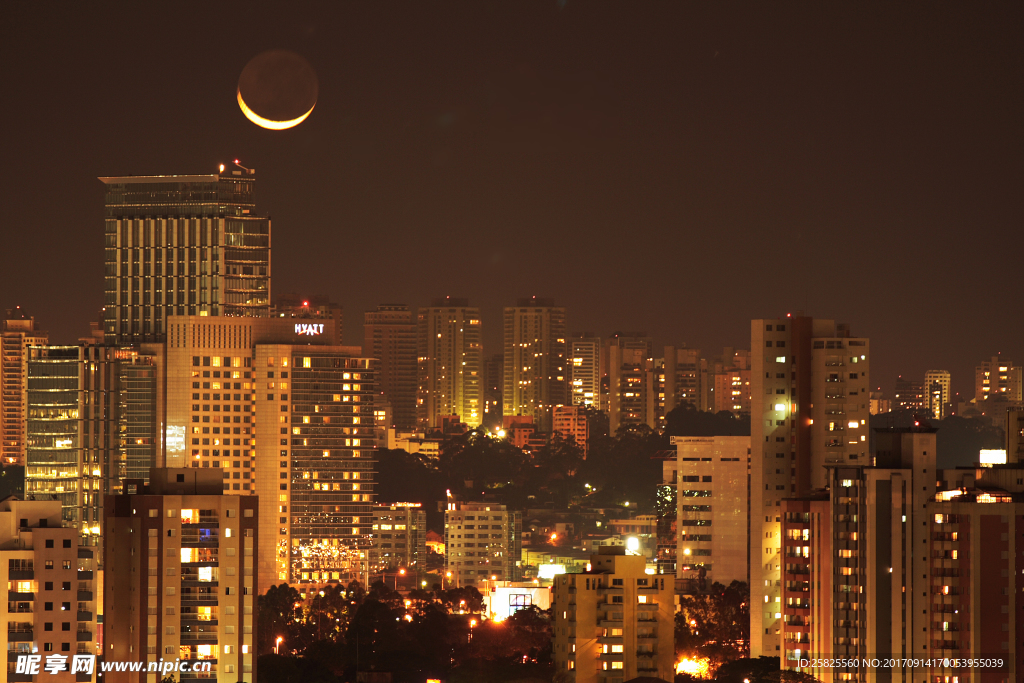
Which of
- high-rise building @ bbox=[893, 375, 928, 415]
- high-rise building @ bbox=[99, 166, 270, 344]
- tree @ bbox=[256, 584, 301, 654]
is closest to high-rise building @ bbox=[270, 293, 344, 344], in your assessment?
high-rise building @ bbox=[99, 166, 270, 344]

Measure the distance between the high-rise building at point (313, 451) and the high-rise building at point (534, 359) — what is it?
131ft

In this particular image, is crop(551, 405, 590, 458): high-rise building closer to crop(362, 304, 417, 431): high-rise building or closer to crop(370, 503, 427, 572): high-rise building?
crop(362, 304, 417, 431): high-rise building

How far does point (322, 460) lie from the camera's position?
54.9 meters

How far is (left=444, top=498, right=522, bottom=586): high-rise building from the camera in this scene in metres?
58.0

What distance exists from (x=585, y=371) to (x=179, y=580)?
68.2m

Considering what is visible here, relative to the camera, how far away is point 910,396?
3000 inches

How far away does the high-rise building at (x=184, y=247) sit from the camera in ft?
189

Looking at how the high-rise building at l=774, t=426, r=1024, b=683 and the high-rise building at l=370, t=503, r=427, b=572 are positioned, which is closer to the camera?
the high-rise building at l=774, t=426, r=1024, b=683

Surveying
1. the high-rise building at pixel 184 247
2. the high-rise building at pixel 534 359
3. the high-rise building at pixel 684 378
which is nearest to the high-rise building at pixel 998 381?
the high-rise building at pixel 684 378

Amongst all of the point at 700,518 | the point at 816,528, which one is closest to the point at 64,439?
the point at 700,518

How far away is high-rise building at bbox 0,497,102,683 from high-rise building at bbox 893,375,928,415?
163 feet

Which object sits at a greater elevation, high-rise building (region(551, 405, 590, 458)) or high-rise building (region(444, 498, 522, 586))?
high-rise building (region(551, 405, 590, 458))

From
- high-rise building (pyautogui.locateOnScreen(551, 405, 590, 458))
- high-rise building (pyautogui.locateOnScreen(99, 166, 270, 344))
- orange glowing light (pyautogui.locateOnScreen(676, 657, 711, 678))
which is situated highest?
high-rise building (pyautogui.locateOnScreen(99, 166, 270, 344))

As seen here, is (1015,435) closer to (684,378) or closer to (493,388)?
(684,378)
